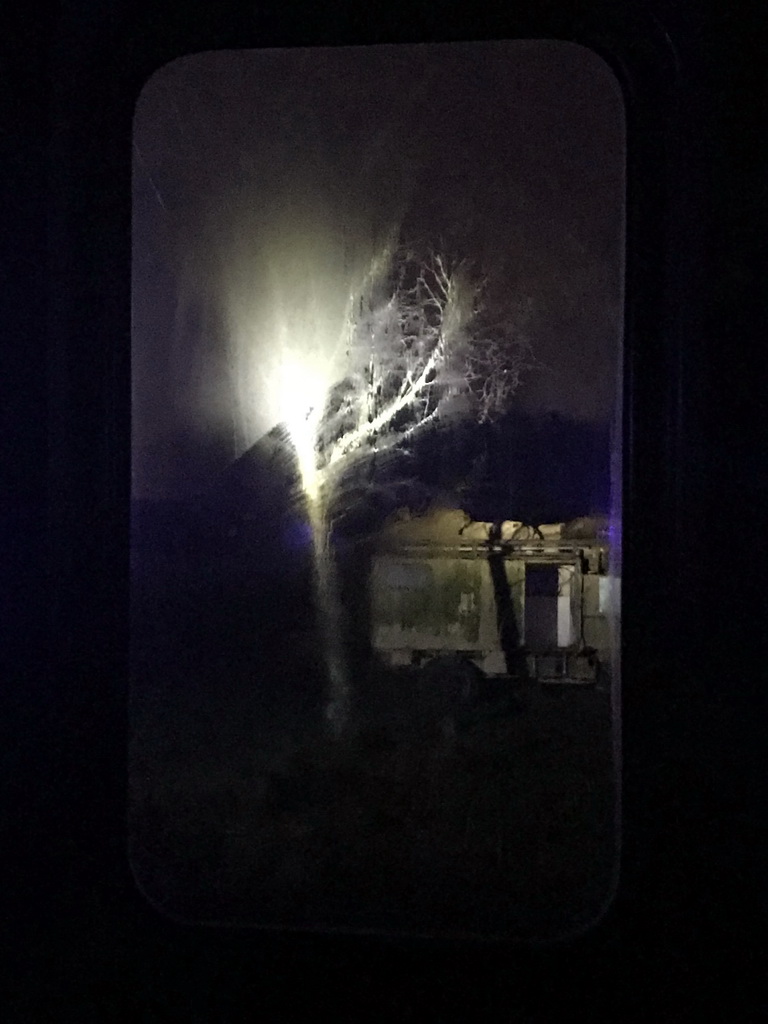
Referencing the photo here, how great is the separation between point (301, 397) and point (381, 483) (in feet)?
0.44

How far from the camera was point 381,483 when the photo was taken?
1.22 m

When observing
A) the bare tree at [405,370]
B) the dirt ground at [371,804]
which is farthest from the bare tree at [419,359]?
the dirt ground at [371,804]

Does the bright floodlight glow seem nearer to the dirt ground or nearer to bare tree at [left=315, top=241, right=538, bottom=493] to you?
bare tree at [left=315, top=241, right=538, bottom=493]

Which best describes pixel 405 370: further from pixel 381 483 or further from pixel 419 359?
pixel 381 483

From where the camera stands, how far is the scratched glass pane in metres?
1.20

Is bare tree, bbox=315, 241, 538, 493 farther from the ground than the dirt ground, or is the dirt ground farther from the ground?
bare tree, bbox=315, 241, 538, 493

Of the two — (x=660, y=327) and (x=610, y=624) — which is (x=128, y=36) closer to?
(x=660, y=327)

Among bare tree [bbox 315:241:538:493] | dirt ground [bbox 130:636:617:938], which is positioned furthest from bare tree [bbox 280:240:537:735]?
dirt ground [bbox 130:636:617:938]

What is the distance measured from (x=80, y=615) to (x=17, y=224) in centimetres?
45

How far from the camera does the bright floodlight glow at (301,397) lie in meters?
1.23

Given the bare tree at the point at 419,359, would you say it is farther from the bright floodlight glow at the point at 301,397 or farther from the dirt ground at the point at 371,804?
the dirt ground at the point at 371,804

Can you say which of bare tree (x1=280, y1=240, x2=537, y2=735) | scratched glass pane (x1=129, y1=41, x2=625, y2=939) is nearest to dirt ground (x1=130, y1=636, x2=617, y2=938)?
scratched glass pane (x1=129, y1=41, x2=625, y2=939)

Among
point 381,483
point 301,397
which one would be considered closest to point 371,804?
point 381,483

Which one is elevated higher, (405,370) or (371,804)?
(405,370)
